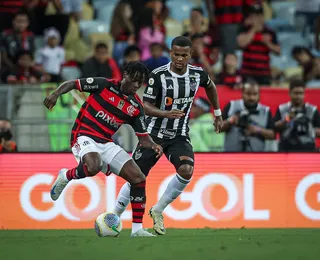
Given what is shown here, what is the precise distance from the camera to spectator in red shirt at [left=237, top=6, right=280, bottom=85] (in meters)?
16.0

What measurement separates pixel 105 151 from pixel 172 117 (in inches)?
34.3

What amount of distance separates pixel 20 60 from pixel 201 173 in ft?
15.4

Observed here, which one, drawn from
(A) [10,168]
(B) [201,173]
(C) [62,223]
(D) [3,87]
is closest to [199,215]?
(B) [201,173]

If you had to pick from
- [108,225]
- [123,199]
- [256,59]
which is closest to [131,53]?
[256,59]

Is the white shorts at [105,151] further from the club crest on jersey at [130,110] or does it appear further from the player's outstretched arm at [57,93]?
the player's outstretched arm at [57,93]

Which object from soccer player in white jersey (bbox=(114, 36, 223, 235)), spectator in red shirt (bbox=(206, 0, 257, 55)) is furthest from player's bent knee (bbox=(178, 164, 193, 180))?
spectator in red shirt (bbox=(206, 0, 257, 55))

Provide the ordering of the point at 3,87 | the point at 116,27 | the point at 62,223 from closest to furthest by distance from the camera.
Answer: the point at 62,223 → the point at 3,87 → the point at 116,27

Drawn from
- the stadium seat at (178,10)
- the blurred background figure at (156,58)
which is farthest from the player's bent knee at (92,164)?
the stadium seat at (178,10)

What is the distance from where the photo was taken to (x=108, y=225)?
971cm

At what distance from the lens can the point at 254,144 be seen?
13109 millimetres

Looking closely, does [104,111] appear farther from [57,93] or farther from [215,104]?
[215,104]

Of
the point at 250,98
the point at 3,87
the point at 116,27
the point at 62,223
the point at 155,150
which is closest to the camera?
the point at 155,150

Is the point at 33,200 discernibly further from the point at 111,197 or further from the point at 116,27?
the point at 116,27

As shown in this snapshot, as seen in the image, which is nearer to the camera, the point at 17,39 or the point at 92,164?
the point at 92,164
